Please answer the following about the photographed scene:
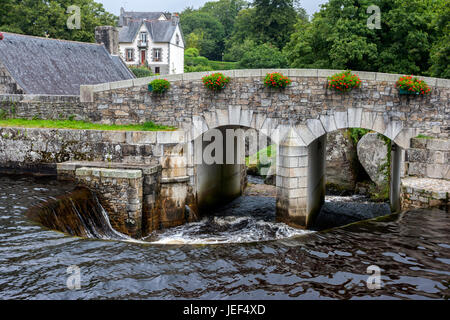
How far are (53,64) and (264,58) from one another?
1869cm

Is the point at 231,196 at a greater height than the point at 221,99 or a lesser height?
lesser

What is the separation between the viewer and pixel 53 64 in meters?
19.4

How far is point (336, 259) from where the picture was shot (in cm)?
711

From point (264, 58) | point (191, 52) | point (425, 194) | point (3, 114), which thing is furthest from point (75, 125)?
point (191, 52)

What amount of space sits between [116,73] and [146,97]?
11.5 metres

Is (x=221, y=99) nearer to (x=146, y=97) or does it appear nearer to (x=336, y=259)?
(x=146, y=97)

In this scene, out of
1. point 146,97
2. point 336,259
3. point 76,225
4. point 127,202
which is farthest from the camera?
point 146,97

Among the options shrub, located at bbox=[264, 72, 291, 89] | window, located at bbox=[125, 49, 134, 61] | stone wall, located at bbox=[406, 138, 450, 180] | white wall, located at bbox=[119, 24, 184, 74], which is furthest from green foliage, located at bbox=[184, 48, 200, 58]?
stone wall, located at bbox=[406, 138, 450, 180]

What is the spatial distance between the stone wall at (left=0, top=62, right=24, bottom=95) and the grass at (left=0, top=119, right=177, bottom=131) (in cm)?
408

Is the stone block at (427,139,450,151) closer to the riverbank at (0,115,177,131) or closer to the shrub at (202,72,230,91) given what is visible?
the shrub at (202,72,230,91)

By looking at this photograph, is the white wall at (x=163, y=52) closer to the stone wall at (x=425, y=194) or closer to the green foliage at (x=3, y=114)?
the green foliage at (x=3, y=114)

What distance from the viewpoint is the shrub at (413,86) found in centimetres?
1073

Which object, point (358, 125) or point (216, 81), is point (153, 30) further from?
point (358, 125)

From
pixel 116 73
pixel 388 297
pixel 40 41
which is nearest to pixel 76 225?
pixel 388 297
